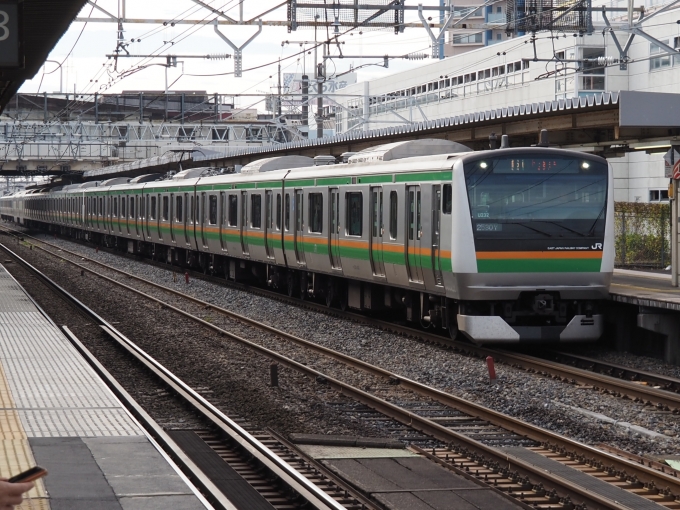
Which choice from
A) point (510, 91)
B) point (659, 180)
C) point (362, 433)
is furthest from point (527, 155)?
point (510, 91)

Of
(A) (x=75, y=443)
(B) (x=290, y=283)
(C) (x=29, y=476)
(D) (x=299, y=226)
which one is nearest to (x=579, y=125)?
(D) (x=299, y=226)

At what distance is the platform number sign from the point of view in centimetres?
891

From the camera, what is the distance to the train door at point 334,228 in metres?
18.7

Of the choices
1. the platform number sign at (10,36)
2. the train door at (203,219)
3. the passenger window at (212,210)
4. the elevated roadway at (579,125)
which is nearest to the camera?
the platform number sign at (10,36)

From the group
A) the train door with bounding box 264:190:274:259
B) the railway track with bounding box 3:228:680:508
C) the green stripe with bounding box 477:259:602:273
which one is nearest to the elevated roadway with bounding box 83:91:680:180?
the green stripe with bounding box 477:259:602:273

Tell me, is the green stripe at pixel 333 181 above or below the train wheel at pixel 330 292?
above

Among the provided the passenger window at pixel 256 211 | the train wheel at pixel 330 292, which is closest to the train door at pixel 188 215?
the passenger window at pixel 256 211

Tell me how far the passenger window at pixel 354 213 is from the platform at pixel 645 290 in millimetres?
4053

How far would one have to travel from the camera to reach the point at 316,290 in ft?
68.9

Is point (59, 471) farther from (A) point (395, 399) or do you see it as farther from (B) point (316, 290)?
(B) point (316, 290)

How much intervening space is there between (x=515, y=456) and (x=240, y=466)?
208cm

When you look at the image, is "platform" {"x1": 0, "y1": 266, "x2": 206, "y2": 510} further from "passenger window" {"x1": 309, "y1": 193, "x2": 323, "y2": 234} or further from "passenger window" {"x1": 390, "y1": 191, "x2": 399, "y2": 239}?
"passenger window" {"x1": 309, "y1": 193, "x2": 323, "y2": 234}

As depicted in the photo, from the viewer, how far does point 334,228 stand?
744 inches

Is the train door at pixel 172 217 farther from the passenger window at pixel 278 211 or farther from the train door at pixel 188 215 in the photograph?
the passenger window at pixel 278 211
